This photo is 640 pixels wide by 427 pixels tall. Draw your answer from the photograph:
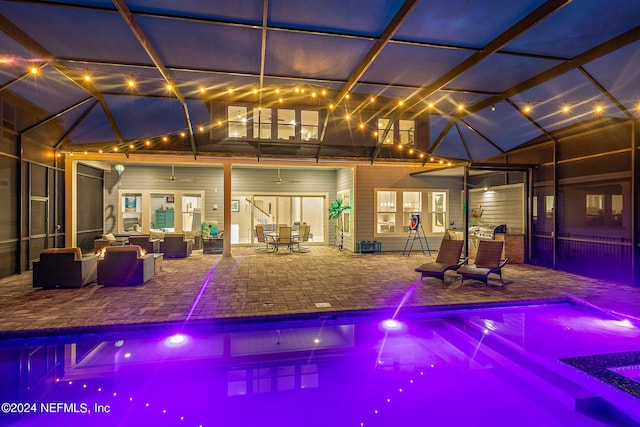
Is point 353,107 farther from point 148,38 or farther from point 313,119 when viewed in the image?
point 148,38

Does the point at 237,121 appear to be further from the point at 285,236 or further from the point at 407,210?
the point at 407,210

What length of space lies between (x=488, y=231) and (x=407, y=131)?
4.12 metres

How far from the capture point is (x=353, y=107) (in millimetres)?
9898

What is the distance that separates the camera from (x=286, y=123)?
33.8 ft

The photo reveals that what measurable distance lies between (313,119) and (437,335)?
8.01 m

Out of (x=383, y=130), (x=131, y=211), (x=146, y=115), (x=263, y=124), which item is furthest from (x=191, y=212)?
(x=383, y=130)

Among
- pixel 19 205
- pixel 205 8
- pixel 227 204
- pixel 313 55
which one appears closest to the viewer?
pixel 205 8

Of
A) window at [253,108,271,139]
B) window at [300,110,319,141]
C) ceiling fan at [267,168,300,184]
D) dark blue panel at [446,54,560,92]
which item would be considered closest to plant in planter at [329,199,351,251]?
ceiling fan at [267,168,300,184]

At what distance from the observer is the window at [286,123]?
10.3m

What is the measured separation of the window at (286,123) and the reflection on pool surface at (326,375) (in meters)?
7.04

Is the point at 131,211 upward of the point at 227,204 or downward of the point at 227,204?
downward

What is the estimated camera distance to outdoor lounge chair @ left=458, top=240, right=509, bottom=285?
249 inches

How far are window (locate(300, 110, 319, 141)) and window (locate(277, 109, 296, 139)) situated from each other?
27 centimetres

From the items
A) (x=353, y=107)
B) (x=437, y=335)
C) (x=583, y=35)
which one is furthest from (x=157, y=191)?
(x=583, y=35)
